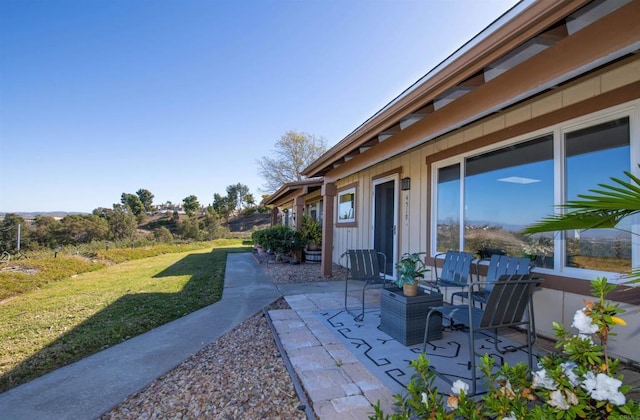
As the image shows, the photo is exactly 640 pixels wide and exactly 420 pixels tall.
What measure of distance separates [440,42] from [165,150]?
1950 centimetres

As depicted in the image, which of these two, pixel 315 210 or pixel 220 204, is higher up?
pixel 220 204

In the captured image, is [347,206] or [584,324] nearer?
[584,324]

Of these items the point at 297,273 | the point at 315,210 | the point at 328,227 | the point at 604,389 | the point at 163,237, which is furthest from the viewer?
the point at 163,237

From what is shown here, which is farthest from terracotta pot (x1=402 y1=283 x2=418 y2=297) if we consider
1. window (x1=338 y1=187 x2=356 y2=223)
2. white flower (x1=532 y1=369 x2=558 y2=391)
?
window (x1=338 y1=187 x2=356 y2=223)

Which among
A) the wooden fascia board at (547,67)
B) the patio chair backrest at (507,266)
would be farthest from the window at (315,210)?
the wooden fascia board at (547,67)

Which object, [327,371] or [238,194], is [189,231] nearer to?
[238,194]

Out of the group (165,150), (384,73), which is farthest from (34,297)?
(165,150)

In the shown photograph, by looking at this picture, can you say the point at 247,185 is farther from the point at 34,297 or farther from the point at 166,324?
the point at 166,324

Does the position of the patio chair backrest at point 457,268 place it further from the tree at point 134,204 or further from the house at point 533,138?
the tree at point 134,204

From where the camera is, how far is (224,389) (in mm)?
2346

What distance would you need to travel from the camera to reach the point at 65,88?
9.91 meters

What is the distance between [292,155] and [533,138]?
24.7 metres

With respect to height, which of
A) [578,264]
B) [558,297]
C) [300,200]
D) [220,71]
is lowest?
[558,297]

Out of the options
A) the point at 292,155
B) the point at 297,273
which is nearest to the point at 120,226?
the point at 292,155
